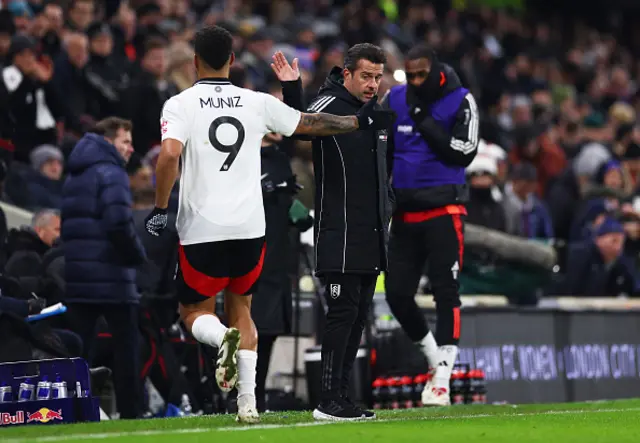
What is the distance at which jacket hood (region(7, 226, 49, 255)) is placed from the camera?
13.9 meters

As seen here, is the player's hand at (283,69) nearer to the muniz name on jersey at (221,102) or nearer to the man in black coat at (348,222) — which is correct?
the man in black coat at (348,222)

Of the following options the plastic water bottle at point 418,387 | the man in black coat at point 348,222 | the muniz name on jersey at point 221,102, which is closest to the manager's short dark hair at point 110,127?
the man in black coat at point 348,222

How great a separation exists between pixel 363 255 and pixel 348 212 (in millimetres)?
309

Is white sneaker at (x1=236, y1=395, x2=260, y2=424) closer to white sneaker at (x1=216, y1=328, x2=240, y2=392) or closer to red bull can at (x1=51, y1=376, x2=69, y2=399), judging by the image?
white sneaker at (x1=216, y1=328, x2=240, y2=392)

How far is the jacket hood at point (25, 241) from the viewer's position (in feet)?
45.4

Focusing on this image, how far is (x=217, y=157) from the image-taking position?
10289mm

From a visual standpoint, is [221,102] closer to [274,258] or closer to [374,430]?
[374,430]

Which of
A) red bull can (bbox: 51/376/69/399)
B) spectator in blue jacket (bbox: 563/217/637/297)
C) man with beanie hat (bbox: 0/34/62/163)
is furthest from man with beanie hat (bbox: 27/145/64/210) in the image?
spectator in blue jacket (bbox: 563/217/637/297)

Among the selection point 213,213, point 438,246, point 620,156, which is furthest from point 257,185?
point 620,156

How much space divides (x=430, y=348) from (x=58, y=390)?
344 cm

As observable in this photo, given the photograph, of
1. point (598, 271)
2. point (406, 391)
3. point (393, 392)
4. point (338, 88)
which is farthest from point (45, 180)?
point (598, 271)

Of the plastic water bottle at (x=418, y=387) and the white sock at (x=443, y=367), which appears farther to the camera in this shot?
the plastic water bottle at (x=418, y=387)

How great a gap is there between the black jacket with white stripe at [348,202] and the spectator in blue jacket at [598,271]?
8043 millimetres

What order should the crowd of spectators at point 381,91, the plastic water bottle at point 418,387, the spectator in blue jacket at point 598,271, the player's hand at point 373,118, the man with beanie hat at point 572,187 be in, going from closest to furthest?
the player's hand at point 373,118 → the plastic water bottle at point 418,387 → the crowd of spectators at point 381,91 → the spectator in blue jacket at point 598,271 → the man with beanie hat at point 572,187
